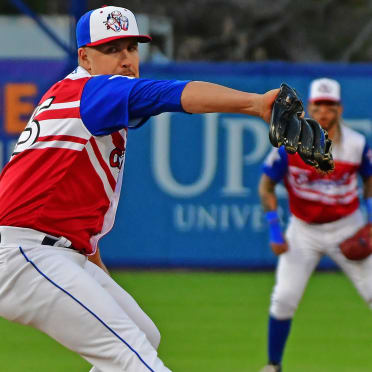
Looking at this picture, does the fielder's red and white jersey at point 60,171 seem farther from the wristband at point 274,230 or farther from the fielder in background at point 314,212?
the wristband at point 274,230

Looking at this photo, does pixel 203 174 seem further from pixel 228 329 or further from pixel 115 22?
pixel 115 22

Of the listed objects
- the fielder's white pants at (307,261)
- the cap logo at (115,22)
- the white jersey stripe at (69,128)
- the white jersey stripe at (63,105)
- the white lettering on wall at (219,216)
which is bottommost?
the white lettering on wall at (219,216)

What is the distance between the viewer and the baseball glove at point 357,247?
7469 mm

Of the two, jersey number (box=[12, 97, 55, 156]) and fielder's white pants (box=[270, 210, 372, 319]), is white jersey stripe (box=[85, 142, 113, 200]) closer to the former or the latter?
jersey number (box=[12, 97, 55, 156])

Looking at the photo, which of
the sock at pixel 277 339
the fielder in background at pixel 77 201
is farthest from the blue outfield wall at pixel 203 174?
the fielder in background at pixel 77 201

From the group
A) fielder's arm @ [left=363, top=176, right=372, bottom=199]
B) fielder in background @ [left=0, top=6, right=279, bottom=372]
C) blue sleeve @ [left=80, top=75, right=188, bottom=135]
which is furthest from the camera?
fielder's arm @ [left=363, top=176, right=372, bottom=199]

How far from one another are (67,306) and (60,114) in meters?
0.82

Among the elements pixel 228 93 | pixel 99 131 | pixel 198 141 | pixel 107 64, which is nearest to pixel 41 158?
pixel 99 131

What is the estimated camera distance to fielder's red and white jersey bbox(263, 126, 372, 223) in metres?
7.82

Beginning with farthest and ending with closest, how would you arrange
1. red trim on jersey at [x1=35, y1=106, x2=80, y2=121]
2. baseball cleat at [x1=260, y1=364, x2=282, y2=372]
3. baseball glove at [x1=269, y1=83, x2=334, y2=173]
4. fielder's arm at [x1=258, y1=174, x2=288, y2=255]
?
1. fielder's arm at [x1=258, y1=174, x2=288, y2=255]
2. baseball cleat at [x1=260, y1=364, x2=282, y2=372]
3. red trim on jersey at [x1=35, y1=106, x2=80, y2=121]
4. baseball glove at [x1=269, y1=83, x2=334, y2=173]

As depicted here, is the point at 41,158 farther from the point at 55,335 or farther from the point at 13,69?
the point at 13,69

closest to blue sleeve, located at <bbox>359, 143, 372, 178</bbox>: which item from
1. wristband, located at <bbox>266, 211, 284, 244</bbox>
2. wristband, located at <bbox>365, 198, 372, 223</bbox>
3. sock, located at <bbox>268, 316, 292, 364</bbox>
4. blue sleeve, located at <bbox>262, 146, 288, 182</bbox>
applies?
wristband, located at <bbox>365, 198, 372, 223</bbox>

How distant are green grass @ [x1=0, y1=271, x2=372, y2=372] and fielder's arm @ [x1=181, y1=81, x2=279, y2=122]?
387 cm

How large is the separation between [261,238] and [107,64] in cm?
855
